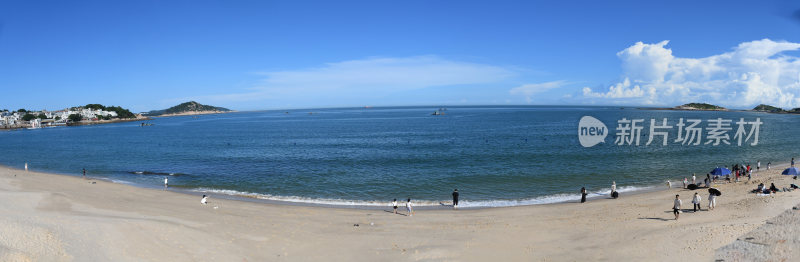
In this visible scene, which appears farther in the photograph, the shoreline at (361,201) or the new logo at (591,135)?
the new logo at (591,135)

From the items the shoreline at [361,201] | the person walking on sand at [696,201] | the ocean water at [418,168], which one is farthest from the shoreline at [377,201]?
the person walking on sand at [696,201]

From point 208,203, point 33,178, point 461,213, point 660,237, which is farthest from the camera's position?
point 33,178

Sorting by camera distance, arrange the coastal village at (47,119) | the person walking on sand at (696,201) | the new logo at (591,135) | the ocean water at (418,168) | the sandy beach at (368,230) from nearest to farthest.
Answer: the sandy beach at (368,230)
the person walking on sand at (696,201)
the ocean water at (418,168)
the new logo at (591,135)
the coastal village at (47,119)

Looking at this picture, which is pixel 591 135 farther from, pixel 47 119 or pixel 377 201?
pixel 47 119

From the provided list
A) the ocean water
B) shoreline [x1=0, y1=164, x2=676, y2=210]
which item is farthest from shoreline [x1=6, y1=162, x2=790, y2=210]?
the ocean water

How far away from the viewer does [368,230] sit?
19.4 meters

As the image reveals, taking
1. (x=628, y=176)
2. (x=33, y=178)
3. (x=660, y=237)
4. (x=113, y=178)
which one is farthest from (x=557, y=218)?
(x=33, y=178)

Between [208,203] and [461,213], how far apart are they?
1700 centimetres

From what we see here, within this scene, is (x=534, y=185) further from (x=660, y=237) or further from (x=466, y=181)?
(x=660, y=237)

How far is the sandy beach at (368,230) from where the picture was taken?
1491 cm

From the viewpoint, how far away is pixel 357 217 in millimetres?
22250

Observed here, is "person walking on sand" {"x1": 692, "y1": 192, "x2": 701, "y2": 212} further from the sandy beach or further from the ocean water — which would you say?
the ocean water

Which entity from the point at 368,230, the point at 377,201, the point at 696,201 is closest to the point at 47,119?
the point at 377,201

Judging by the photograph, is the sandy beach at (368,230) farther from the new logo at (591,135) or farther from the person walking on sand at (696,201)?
the new logo at (591,135)
